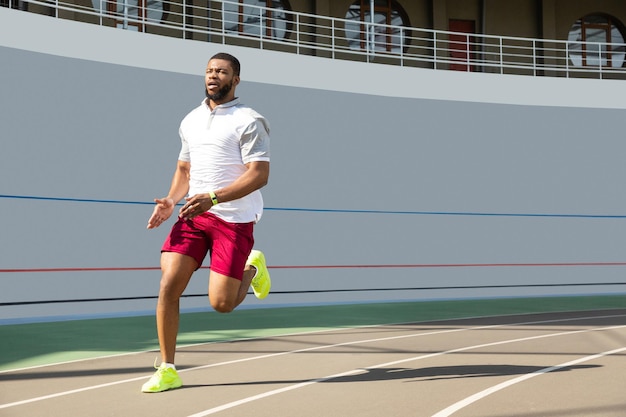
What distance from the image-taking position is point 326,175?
17.4 metres

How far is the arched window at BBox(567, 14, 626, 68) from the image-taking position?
86.5 ft

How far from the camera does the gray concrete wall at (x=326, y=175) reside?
45.9ft

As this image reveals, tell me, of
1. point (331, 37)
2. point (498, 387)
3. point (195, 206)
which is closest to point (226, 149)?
point (195, 206)

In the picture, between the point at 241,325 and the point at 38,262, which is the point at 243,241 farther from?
the point at 38,262

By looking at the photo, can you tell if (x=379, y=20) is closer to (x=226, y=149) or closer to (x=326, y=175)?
(x=326, y=175)

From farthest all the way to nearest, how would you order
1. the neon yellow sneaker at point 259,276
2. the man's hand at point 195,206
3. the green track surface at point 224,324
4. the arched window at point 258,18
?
the arched window at point 258,18 → the green track surface at point 224,324 → the neon yellow sneaker at point 259,276 → the man's hand at point 195,206

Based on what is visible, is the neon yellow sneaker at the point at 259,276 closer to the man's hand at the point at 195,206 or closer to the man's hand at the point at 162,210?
the man's hand at the point at 162,210

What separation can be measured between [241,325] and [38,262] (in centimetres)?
355

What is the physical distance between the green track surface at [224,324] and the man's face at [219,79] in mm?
3344

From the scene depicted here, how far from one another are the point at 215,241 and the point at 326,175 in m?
11.3

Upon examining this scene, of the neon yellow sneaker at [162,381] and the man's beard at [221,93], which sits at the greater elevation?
the man's beard at [221,93]

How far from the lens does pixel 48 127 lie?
14109 mm

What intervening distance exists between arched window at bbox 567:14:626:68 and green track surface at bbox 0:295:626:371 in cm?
1053

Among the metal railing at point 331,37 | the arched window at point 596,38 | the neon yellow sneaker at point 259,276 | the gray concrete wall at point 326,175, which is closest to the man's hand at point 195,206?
the neon yellow sneaker at point 259,276
